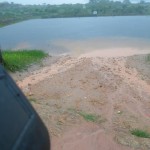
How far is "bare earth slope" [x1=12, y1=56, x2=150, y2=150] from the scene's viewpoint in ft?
19.4

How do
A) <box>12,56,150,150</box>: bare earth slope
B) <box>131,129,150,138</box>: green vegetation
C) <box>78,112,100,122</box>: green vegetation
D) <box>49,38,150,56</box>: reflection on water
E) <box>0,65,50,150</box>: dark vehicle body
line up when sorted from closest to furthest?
<box>0,65,50,150</box>: dark vehicle body → <box>12,56,150,150</box>: bare earth slope → <box>131,129,150,138</box>: green vegetation → <box>78,112,100,122</box>: green vegetation → <box>49,38,150,56</box>: reflection on water

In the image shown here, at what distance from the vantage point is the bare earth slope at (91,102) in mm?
5906

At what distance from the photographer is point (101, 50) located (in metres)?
21.8

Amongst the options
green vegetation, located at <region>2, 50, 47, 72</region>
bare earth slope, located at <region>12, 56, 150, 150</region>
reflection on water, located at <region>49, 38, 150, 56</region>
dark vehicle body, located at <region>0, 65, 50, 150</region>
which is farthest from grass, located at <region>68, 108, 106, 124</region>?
reflection on water, located at <region>49, 38, 150, 56</region>

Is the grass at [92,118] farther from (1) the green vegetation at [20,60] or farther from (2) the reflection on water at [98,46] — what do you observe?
(2) the reflection on water at [98,46]

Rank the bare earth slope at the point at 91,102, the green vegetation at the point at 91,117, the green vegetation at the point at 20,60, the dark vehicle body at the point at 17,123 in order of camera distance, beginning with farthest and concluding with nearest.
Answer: the green vegetation at the point at 20,60 → the green vegetation at the point at 91,117 → the bare earth slope at the point at 91,102 → the dark vehicle body at the point at 17,123

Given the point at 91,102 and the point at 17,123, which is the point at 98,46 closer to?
the point at 91,102

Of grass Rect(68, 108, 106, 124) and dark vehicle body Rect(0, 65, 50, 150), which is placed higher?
dark vehicle body Rect(0, 65, 50, 150)

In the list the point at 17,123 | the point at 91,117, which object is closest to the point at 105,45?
the point at 91,117

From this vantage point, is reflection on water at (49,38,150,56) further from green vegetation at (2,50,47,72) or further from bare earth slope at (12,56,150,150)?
bare earth slope at (12,56,150,150)

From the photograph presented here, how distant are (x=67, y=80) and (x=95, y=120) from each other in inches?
193

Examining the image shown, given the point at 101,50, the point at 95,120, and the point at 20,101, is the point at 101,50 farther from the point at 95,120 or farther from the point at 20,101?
the point at 20,101

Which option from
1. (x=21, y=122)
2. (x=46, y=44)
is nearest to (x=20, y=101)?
(x=21, y=122)

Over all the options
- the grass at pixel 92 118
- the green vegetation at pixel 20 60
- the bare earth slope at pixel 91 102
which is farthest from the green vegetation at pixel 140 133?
the green vegetation at pixel 20 60
